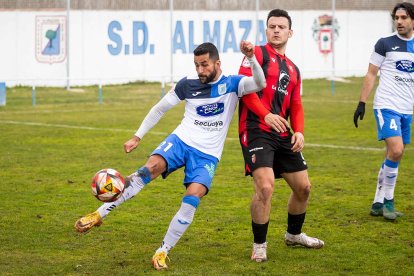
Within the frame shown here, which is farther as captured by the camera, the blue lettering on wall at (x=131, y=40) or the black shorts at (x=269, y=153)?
the blue lettering on wall at (x=131, y=40)

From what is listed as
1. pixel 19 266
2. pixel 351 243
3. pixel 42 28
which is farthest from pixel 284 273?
pixel 42 28

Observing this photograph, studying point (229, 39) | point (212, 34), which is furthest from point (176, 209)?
point (229, 39)

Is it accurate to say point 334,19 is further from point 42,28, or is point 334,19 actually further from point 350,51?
point 42,28

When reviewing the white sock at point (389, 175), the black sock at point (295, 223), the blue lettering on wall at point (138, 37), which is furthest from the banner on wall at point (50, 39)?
the black sock at point (295, 223)

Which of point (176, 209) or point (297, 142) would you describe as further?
point (176, 209)

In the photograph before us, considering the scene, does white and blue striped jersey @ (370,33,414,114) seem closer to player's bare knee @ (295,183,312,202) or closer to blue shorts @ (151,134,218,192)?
player's bare knee @ (295,183,312,202)

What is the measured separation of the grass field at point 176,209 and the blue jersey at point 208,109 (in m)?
1.14

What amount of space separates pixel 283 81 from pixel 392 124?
99.3 inches

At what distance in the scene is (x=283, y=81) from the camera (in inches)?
358

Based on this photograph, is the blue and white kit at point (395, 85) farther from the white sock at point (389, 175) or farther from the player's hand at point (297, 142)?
the player's hand at point (297, 142)

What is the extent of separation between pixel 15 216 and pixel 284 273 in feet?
13.4

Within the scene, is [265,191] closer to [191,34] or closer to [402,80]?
[402,80]

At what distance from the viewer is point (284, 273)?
8.45 meters

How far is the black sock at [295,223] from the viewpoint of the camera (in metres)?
9.51
